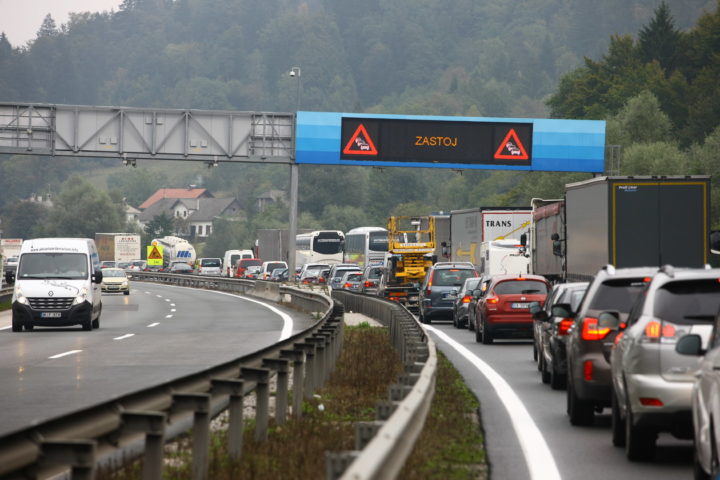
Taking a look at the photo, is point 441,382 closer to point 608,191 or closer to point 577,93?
point 608,191

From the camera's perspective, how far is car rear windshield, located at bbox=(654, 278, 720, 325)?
10.5 metres

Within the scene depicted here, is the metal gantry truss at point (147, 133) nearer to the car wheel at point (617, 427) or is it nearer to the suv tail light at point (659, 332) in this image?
the car wheel at point (617, 427)

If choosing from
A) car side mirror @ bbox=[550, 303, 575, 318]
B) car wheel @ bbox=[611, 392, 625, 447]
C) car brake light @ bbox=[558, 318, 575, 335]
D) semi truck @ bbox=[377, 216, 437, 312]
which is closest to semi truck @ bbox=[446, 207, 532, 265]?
semi truck @ bbox=[377, 216, 437, 312]

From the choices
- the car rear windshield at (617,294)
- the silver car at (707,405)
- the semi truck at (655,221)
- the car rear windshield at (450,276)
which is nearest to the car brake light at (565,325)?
the car rear windshield at (617,294)

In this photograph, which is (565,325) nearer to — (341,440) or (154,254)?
(341,440)

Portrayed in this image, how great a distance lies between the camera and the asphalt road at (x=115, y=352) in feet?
51.3

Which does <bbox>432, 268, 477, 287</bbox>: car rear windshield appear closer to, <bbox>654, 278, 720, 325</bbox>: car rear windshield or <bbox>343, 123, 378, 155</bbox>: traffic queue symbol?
<bbox>343, 123, 378, 155</bbox>: traffic queue symbol

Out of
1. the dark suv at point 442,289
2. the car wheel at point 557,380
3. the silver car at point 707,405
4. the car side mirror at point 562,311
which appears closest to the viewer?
the silver car at point 707,405

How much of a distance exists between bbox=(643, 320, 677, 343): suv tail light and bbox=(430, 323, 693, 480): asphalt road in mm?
946

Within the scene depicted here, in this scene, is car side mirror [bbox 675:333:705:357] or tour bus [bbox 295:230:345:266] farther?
tour bus [bbox 295:230:345:266]

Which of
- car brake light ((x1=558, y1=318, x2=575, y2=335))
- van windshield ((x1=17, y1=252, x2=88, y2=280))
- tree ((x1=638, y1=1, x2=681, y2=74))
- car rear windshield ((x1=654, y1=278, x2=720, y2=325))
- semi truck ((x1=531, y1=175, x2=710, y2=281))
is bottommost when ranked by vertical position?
car brake light ((x1=558, y1=318, x2=575, y2=335))

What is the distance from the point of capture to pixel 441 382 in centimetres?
1778

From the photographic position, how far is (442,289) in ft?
134

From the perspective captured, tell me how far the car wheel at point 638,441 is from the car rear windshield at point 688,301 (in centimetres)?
75
